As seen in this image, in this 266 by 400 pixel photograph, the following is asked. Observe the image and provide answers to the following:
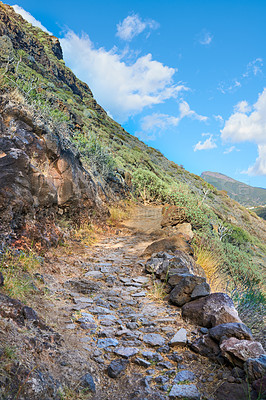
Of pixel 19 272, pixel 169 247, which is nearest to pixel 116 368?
pixel 19 272

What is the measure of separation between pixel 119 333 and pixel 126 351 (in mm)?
375

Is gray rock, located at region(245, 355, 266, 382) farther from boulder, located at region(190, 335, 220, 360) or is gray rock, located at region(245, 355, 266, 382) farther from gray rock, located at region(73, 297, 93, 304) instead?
gray rock, located at region(73, 297, 93, 304)

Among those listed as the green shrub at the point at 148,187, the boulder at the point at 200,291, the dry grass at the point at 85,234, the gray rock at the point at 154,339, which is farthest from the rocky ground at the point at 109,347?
the green shrub at the point at 148,187

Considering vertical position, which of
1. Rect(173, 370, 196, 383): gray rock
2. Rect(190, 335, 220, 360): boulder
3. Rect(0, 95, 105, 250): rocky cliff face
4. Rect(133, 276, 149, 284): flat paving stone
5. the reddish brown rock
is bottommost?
Rect(173, 370, 196, 383): gray rock

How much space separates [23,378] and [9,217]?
3.21 metres

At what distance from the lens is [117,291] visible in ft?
14.5

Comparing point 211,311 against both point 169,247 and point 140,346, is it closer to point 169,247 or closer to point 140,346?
point 140,346

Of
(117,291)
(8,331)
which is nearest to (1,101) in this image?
(117,291)

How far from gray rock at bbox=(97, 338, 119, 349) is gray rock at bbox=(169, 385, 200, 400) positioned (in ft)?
2.78

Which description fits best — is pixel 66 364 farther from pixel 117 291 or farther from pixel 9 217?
pixel 9 217

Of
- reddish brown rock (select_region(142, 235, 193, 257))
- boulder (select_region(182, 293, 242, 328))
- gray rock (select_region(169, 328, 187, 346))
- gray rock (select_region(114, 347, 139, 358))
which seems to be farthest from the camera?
reddish brown rock (select_region(142, 235, 193, 257))

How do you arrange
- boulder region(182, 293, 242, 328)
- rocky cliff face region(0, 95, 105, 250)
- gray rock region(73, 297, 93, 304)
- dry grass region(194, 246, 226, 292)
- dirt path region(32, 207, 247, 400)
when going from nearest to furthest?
dirt path region(32, 207, 247, 400) < boulder region(182, 293, 242, 328) < gray rock region(73, 297, 93, 304) < rocky cliff face region(0, 95, 105, 250) < dry grass region(194, 246, 226, 292)

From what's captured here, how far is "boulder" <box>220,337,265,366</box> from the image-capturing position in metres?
2.38

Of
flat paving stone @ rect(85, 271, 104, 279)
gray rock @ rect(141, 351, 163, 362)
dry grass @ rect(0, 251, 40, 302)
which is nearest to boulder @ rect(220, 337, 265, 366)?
gray rock @ rect(141, 351, 163, 362)
